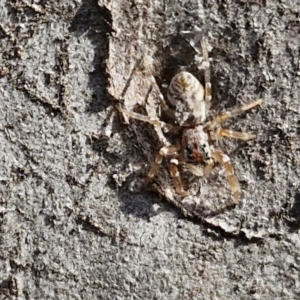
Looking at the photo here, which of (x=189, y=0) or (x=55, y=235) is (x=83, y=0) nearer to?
(x=189, y=0)

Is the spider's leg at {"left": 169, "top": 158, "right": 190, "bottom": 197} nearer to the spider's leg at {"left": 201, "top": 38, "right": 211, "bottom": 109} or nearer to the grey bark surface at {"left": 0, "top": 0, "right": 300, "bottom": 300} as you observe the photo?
the grey bark surface at {"left": 0, "top": 0, "right": 300, "bottom": 300}

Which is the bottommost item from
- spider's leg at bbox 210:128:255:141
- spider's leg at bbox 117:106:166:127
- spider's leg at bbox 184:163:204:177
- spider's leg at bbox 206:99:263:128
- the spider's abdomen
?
spider's leg at bbox 184:163:204:177

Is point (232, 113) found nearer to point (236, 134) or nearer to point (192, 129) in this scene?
point (236, 134)

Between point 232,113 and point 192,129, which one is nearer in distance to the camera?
point 232,113

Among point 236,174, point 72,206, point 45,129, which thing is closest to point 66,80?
point 45,129

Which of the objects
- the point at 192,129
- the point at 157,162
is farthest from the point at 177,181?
the point at 192,129

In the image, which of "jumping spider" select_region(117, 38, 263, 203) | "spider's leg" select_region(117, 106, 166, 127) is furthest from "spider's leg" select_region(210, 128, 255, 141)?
"spider's leg" select_region(117, 106, 166, 127)
